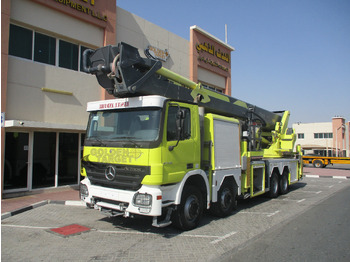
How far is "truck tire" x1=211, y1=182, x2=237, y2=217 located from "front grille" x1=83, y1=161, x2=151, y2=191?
262 centimetres

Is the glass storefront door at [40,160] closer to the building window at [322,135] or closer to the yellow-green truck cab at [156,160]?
the yellow-green truck cab at [156,160]

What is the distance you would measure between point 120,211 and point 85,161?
1.42 meters

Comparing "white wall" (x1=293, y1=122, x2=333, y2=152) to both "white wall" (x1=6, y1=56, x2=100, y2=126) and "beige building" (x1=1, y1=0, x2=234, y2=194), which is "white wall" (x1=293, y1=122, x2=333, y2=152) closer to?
"beige building" (x1=1, y1=0, x2=234, y2=194)

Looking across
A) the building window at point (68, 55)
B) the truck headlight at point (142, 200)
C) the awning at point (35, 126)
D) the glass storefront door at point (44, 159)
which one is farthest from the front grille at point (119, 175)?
the building window at point (68, 55)

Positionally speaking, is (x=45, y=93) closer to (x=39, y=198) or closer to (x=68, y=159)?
(x=68, y=159)

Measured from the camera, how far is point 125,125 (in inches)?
227

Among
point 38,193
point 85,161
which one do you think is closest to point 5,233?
point 85,161

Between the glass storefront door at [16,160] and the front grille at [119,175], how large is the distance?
4.74 meters

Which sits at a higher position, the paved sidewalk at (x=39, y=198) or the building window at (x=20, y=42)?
the building window at (x=20, y=42)

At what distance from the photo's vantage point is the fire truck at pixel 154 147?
5.29 metres

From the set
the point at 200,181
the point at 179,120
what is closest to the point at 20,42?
the point at 179,120

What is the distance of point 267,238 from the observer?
5547 millimetres

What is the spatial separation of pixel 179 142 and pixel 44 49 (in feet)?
24.1

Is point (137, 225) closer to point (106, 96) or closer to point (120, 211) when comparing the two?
point (120, 211)
